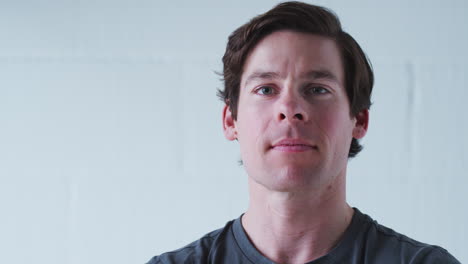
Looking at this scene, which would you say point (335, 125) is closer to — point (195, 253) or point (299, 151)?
point (299, 151)

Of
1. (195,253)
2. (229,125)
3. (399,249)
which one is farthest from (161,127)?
(399,249)

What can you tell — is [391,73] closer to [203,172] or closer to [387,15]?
[387,15]

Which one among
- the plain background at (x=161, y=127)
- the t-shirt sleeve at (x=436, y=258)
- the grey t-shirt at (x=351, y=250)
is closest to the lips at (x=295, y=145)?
the grey t-shirt at (x=351, y=250)

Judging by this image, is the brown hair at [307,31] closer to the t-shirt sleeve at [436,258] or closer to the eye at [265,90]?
the eye at [265,90]

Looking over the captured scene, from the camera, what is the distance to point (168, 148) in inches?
92.6

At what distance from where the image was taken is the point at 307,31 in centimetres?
136

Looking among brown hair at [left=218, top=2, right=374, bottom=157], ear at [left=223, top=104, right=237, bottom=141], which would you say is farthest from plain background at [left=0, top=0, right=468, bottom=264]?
brown hair at [left=218, top=2, right=374, bottom=157]

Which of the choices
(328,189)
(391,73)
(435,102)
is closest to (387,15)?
(391,73)

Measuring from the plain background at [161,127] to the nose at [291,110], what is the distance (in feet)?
3.48

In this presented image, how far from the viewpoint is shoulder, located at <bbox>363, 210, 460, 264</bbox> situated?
1205 millimetres

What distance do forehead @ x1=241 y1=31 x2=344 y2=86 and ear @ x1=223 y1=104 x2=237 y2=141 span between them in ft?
0.64

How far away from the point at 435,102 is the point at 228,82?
1141mm

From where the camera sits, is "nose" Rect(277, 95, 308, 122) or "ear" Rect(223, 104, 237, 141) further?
"ear" Rect(223, 104, 237, 141)

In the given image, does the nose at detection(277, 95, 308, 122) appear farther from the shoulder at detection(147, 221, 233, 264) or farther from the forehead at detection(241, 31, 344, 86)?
the shoulder at detection(147, 221, 233, 264)
